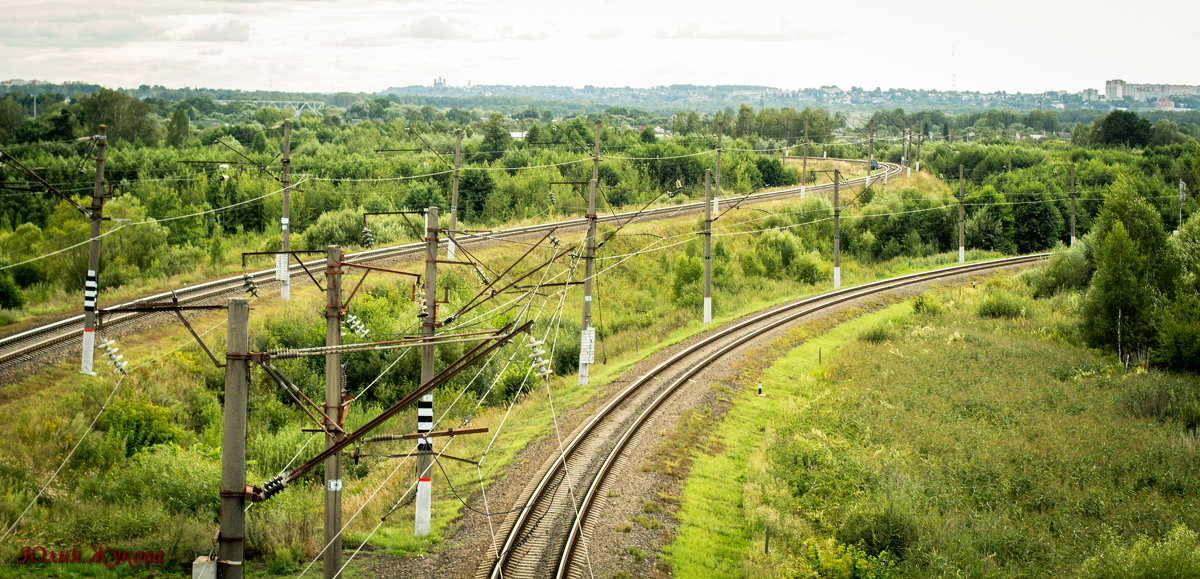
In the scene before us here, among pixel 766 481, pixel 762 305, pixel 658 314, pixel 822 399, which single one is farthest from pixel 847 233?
pixel 766 481

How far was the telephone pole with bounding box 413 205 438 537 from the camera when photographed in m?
16.3

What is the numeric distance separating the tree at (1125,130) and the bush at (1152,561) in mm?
110638

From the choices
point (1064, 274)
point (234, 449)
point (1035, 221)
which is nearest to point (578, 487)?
point (234, 449)

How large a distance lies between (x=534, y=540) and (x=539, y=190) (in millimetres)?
48632

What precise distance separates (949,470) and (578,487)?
917cm

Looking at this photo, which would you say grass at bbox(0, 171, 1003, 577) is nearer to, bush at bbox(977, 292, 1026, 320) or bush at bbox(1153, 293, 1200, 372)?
bush at bbox(977, 292, 1026, 320)

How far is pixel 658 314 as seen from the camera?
43.0m

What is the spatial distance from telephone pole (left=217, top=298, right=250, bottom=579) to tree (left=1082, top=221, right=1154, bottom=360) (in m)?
33.4

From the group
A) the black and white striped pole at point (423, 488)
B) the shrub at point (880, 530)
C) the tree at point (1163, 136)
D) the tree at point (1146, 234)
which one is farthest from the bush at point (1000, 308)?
the tree at point (1163, 136)

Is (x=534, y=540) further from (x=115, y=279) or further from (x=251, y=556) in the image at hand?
(x=115, y=279)

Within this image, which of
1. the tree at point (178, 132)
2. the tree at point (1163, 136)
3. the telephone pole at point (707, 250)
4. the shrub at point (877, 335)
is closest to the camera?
the telephone pole at point (707, 250)

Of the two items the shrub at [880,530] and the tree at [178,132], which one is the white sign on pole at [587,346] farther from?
the tree at [178,132]

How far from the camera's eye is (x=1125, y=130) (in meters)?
112

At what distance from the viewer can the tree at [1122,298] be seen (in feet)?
112
